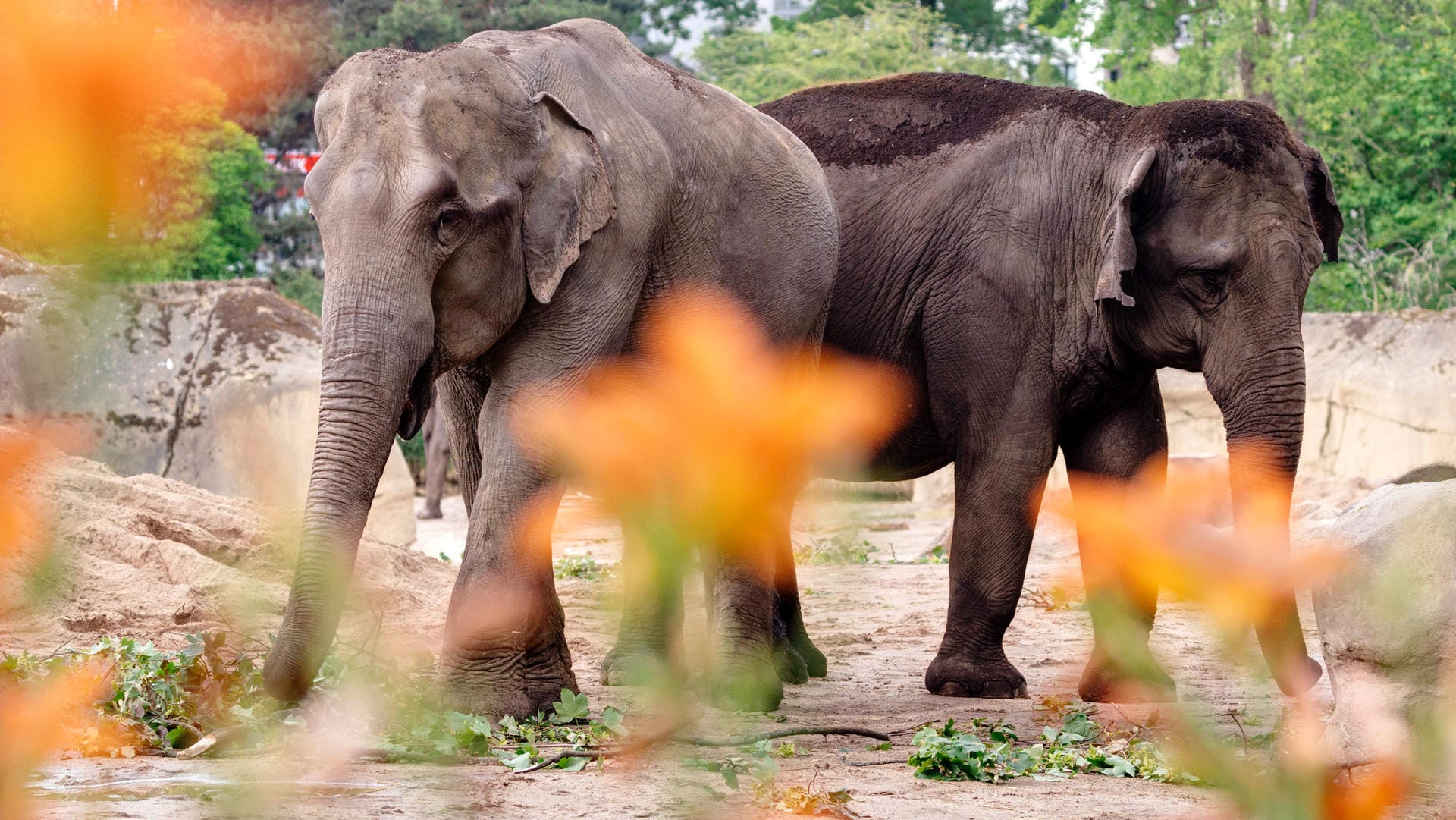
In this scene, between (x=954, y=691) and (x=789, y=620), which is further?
(x=789, y=620)

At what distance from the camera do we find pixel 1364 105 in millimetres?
21562

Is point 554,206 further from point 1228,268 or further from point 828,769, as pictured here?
point 1228,268

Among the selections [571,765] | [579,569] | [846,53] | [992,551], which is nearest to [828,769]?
[571,765]

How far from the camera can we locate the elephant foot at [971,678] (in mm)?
6508

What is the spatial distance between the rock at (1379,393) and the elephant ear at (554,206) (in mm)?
11373

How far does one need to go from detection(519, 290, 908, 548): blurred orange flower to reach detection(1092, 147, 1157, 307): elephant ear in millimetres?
1018

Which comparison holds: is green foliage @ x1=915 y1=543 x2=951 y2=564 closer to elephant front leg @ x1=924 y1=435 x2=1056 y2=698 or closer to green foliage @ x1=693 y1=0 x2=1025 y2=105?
elephant front leg @ x1=924 y1=435 x2=1056 y2=698

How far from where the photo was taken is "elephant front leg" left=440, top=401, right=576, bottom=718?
4883 millimetres

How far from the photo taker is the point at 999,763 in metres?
4.61

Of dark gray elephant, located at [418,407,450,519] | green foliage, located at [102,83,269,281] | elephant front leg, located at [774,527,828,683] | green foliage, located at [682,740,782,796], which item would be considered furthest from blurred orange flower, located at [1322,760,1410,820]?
dark gray elephant, located at [418,407,450,519]

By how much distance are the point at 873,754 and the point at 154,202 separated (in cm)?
393

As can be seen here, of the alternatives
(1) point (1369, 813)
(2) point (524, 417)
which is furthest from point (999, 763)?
(1) point (1369, 813)

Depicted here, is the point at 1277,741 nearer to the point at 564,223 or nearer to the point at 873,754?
the point at 873,754

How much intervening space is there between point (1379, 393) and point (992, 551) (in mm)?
10074
